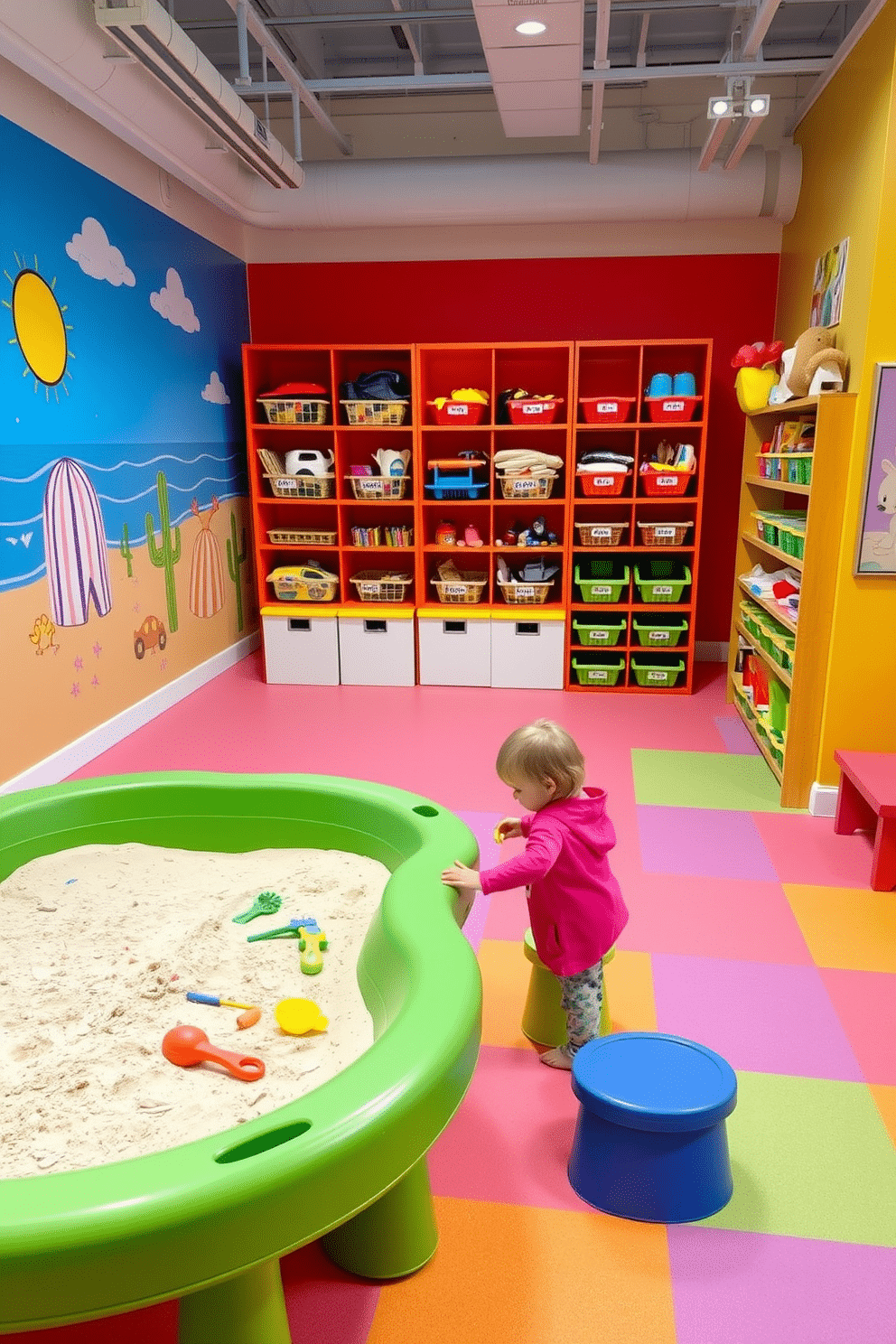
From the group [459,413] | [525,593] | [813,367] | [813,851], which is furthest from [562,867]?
[459,413]

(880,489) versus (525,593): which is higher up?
(880,489)

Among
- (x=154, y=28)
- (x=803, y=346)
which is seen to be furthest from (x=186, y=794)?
(x=803, y=346)

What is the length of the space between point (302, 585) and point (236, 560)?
2.33ft

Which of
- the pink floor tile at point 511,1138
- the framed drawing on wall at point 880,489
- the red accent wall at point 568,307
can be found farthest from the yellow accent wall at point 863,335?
the pink floor tile at point 511,1138

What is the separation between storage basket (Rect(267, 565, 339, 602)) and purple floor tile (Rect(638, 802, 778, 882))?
9.94 feet

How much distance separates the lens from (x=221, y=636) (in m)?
6.51

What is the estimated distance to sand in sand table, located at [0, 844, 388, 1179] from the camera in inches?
63.1

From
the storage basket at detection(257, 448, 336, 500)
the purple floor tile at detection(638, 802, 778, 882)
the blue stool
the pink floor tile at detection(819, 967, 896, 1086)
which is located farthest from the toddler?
the storage basket at detection(257, 448, 336, 500)

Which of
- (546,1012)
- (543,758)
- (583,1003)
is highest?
(543,758)

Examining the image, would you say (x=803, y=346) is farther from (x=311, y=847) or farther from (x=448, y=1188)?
(x=448, y=1188)

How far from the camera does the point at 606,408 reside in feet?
19.2

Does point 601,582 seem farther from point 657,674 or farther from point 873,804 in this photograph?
point 873,804

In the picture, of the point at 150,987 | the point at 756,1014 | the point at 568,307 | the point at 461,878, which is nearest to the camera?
the point at 150,987

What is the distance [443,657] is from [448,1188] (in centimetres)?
439
